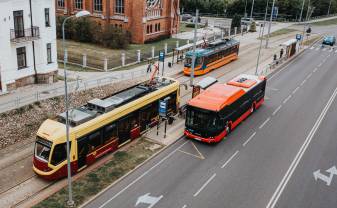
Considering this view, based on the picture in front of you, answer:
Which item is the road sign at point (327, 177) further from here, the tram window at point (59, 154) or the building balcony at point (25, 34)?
the building balcony at point (25, 34)

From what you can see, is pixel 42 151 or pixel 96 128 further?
pixel 96 128

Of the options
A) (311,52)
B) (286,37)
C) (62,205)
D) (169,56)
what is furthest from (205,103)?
(286,37)

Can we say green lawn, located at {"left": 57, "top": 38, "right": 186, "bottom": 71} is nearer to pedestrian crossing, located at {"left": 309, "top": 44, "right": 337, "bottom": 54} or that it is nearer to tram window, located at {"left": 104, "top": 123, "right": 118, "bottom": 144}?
tram window, located at {"left": 104, "top": 123, "right": 118, "bottom": 144}

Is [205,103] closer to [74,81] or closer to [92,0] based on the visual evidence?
[74,81]

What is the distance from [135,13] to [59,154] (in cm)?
4274

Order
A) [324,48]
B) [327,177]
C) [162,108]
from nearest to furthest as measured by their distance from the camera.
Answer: [327,177] < [162,108] < [324,48]

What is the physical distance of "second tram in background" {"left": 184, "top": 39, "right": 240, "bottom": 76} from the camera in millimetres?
42203

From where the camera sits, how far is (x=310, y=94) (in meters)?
37.8

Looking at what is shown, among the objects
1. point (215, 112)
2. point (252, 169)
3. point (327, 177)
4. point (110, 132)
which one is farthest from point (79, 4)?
point (327, 177)

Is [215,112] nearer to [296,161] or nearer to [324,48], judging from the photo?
[296,161]

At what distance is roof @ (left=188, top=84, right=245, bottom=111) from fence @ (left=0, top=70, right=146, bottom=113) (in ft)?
28.2

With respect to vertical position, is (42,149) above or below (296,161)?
above

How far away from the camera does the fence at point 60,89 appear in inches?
1080

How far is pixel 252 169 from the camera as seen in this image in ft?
73.6
